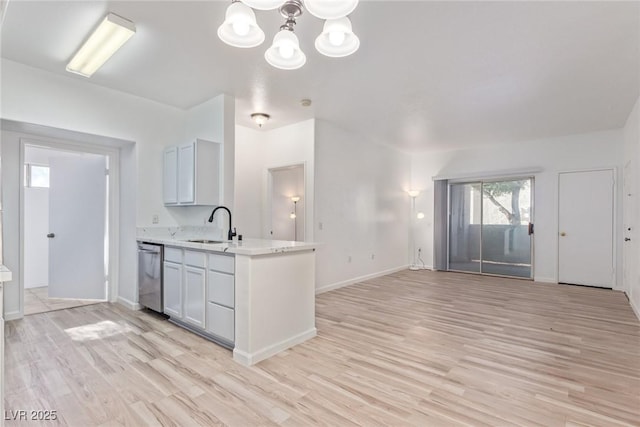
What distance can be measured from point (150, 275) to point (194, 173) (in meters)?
1.33

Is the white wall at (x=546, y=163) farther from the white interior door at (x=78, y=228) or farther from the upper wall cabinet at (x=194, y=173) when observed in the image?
the white interior door at (x=78, y=228)

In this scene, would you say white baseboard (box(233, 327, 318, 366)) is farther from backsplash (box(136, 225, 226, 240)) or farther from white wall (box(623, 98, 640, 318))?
white wall (box(623, 98, 640, 318))

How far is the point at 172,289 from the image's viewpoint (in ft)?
11.4

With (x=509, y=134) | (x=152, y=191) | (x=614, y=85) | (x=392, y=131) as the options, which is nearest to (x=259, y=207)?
(x=152, y=191)

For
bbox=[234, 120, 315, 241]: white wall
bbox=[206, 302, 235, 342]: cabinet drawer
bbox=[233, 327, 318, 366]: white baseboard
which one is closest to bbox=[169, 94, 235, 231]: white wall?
bbox=[234, 120, 315, 241]: white wall

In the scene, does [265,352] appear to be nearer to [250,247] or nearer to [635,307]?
[250,247]

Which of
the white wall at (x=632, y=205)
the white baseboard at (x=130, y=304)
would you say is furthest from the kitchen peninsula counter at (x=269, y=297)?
the white wall at (x=632, y=205)

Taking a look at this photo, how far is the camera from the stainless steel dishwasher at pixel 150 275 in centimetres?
366

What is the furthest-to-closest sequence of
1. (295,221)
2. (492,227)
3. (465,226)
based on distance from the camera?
(465,226), (492,227), (295,221)

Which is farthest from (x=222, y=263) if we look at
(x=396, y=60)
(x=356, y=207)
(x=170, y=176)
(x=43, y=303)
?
(x=356, y=207)

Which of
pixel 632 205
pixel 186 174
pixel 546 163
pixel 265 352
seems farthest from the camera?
pixel 546 163

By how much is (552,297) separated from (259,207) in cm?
496

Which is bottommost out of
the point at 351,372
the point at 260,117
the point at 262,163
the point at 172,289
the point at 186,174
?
the point at 351,372

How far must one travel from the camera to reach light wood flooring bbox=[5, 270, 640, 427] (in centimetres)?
197
